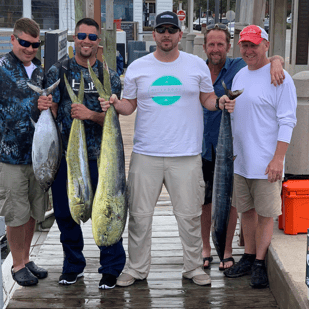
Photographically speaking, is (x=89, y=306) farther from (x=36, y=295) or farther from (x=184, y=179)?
(x=184, y=179)

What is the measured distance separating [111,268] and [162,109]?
1.12 meters

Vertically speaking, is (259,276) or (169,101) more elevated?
(169,101)

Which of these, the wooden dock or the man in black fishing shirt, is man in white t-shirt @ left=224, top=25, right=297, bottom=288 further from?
the man in black fishing shirt

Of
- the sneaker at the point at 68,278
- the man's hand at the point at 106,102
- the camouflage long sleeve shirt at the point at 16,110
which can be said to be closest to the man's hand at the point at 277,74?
the man's hand at the point at 106,102

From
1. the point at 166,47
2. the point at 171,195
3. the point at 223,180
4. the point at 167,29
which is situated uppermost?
the point at 167,29

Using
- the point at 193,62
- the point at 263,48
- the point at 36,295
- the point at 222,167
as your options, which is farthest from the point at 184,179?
the point at 36,295

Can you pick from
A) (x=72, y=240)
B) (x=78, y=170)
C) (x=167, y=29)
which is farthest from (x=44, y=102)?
(x=72, y=240)

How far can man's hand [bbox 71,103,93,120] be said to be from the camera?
10.1ft

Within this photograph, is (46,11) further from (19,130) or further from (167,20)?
(167,20)

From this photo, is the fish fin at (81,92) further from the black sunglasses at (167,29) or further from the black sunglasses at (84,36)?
the black sunglasses at (167,29)

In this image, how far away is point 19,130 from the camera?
→ 330 cm

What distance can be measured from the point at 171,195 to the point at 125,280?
66cm

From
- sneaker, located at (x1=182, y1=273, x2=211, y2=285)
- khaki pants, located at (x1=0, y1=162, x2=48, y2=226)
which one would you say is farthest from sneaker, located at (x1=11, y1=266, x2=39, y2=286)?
sneaker, located at (x1=182, y1=273, x2=211, y2=285)

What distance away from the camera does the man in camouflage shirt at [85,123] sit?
3.16 m
